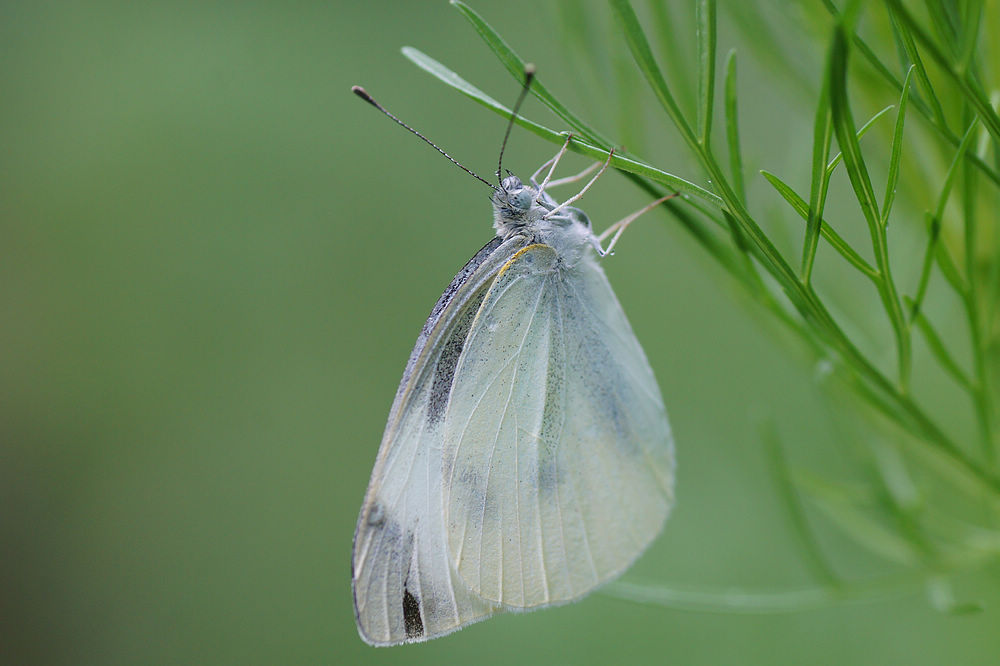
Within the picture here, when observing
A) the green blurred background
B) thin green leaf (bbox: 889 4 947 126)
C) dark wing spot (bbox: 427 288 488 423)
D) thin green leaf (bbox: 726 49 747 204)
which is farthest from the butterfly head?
the green blurred background

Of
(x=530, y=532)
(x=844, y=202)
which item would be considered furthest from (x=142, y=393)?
(x=844, y=202)

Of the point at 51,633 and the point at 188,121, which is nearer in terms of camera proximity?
the point at 51,633

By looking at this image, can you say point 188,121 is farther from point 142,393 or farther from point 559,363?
point 559,363

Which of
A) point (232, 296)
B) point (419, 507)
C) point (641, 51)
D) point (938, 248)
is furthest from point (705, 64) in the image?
point (232, 296)

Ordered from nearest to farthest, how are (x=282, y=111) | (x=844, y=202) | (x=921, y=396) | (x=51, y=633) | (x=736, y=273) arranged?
1. (x=736, y=273)
2. (x=921, y=396)
3. (x=844, y=202)
4. (x=51, y=633)
5. (x=282, y=111)

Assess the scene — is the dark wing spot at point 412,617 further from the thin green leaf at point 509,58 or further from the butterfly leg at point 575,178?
the thin green leaf at point 509,58
